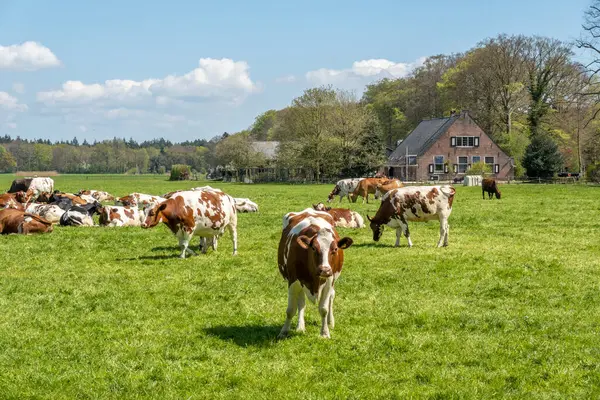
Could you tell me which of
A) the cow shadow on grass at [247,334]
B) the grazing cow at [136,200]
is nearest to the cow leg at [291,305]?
the cow shadow on grass at [247,334]

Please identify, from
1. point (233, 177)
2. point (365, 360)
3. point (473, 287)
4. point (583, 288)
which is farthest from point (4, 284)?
point (233, 177)

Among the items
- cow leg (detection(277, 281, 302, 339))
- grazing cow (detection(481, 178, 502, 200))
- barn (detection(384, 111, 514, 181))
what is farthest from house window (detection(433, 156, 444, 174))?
cow leg (detection(277, 281, 302, 339))

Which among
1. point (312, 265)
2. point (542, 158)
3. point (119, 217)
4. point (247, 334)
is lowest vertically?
point (247, 334)

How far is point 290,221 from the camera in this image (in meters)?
10.6

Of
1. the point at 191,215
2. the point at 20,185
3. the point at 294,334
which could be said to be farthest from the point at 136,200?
the point at 294,334

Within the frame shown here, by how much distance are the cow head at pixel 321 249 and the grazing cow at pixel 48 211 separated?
1957cm

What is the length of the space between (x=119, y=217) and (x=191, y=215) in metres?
9.21

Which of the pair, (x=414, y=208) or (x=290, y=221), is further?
(x=414, y=208)

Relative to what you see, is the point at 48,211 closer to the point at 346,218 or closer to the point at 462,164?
the point at 346,218

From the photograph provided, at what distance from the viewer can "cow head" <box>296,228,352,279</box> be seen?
8.62 m

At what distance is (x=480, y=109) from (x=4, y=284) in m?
83.2

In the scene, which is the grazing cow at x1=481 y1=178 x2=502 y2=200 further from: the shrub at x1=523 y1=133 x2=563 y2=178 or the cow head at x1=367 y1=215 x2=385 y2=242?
the shrub at x1=523 y1=133 x2=563 y2=178

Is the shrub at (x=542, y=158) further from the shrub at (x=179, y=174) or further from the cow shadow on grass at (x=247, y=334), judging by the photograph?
the shrub at (x=179, y=174)

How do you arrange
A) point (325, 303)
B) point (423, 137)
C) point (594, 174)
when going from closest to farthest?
1. point (325, 303)
2. point (594, 174)
3. point (423, 137)
